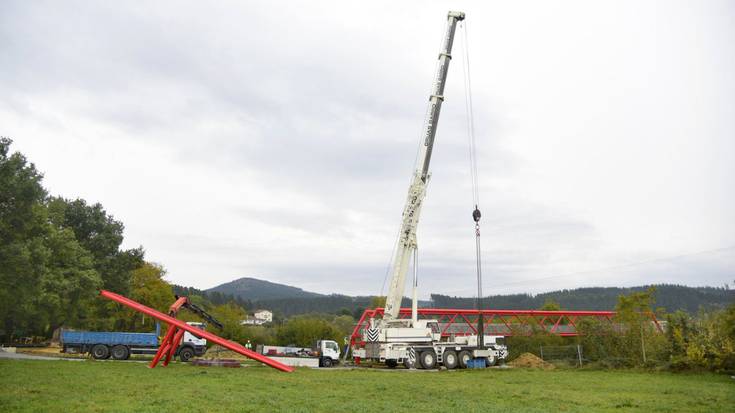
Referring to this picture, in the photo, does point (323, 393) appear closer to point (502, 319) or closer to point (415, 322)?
point (415, 322)

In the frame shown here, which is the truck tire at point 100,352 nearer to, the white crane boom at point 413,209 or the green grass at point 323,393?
the green grass at point 323,393

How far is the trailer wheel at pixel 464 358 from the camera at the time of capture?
34.2 meters

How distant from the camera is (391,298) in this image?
33.9 metres

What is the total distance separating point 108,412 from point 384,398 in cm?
799

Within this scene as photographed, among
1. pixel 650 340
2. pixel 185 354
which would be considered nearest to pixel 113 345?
A: pixel 185 354

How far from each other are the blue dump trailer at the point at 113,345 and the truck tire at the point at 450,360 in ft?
54.3

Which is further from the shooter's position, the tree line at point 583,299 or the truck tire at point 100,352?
the tree line at point 583,299

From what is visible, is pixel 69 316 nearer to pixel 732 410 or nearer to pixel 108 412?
pixel 108 412

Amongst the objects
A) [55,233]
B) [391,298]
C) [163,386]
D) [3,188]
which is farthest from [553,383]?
[55,233]

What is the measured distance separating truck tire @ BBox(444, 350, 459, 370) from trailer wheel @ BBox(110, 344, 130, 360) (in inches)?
813

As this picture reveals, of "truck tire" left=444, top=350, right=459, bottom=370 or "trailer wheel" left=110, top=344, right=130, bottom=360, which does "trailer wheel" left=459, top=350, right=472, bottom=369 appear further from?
"trailer wheel" left=110, top=344, right=130, bottom=360

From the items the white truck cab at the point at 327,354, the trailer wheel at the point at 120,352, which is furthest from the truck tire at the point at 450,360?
the trailer wheel at the point at 120,352

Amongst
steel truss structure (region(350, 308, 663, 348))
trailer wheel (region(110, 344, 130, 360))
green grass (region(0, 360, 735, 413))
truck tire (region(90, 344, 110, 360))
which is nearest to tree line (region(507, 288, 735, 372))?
steel truss structure (region(350, 308, 663, 348))

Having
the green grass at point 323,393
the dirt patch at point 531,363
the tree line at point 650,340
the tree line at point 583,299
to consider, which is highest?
the tree line at point 583,299
